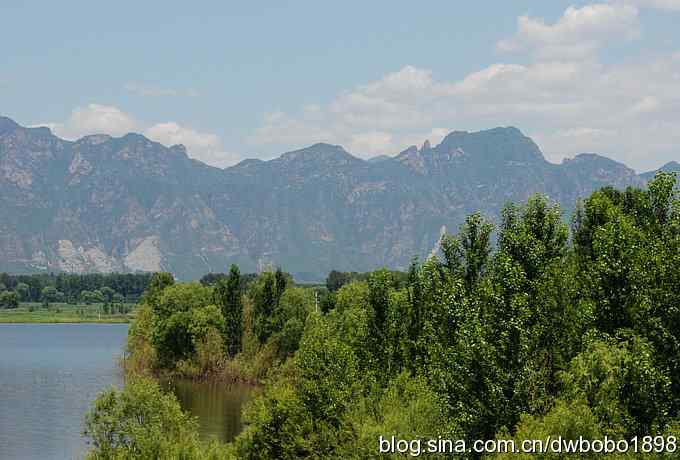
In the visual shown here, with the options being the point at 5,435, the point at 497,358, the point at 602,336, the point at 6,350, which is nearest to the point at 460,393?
the point at 497,358

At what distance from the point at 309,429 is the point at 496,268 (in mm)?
14186

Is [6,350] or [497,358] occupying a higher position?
[497,358]

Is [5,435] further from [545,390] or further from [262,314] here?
[545,390]

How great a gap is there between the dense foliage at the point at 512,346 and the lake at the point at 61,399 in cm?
734

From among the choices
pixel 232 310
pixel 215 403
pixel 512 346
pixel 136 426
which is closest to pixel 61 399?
pixel 215 403

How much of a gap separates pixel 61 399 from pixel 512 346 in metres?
66.7

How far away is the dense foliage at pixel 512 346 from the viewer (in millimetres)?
31391

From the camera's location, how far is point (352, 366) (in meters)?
45.6

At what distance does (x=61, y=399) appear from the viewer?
8969cm

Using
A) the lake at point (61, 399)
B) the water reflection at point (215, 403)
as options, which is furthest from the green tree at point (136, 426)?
the water reflection at point (215, 403)

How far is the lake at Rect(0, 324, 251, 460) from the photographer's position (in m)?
65.7

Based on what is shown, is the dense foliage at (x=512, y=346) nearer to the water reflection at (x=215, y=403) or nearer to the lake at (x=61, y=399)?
the lake at (x=61, y=399)

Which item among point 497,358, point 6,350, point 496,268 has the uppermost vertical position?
point 496,268

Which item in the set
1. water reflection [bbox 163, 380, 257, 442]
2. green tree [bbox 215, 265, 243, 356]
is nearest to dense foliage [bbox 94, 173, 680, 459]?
water reflection [bbox 163, 380, 257, 442]
